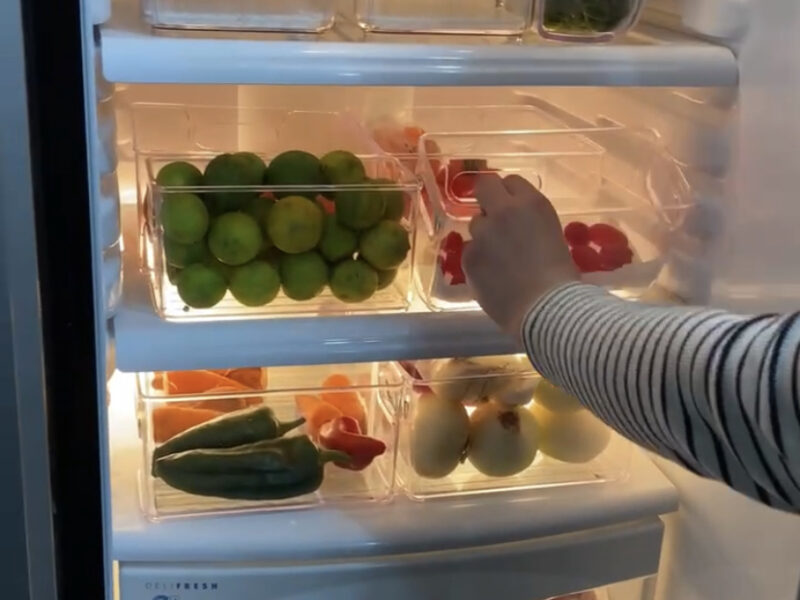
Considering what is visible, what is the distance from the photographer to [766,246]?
0.89 metres

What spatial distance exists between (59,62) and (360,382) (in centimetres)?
48

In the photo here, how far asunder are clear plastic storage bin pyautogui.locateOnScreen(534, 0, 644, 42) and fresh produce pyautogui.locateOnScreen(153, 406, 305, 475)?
0.45 metres

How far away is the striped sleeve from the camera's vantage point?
1.95 feet

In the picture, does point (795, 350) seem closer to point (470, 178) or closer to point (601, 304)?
point (601, 304)

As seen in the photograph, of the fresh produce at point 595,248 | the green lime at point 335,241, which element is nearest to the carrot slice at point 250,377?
the green lime at point 335,241

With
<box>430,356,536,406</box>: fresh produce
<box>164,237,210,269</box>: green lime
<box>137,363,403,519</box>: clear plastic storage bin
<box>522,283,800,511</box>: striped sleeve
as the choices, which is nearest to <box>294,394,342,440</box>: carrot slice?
<box>137,363,403,519</box>: clear plastic storage bin

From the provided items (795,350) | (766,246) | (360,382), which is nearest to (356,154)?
(360,382)

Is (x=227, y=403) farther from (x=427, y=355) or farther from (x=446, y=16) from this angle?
(x=446, y=16)

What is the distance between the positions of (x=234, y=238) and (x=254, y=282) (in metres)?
0.04

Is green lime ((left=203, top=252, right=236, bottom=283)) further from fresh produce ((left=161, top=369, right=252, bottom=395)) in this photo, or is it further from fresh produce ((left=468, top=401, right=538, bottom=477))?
fresh produce ((left=468, top=401, right=538, bottom=477))

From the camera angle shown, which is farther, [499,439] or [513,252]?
[499,439]

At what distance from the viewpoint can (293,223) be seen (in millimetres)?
883

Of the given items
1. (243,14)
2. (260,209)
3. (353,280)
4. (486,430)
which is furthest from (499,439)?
(243,14)

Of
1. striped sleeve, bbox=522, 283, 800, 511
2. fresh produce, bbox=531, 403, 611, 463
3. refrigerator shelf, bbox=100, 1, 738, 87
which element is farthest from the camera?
fresh produce, bbox=531, 403, 611, 463
